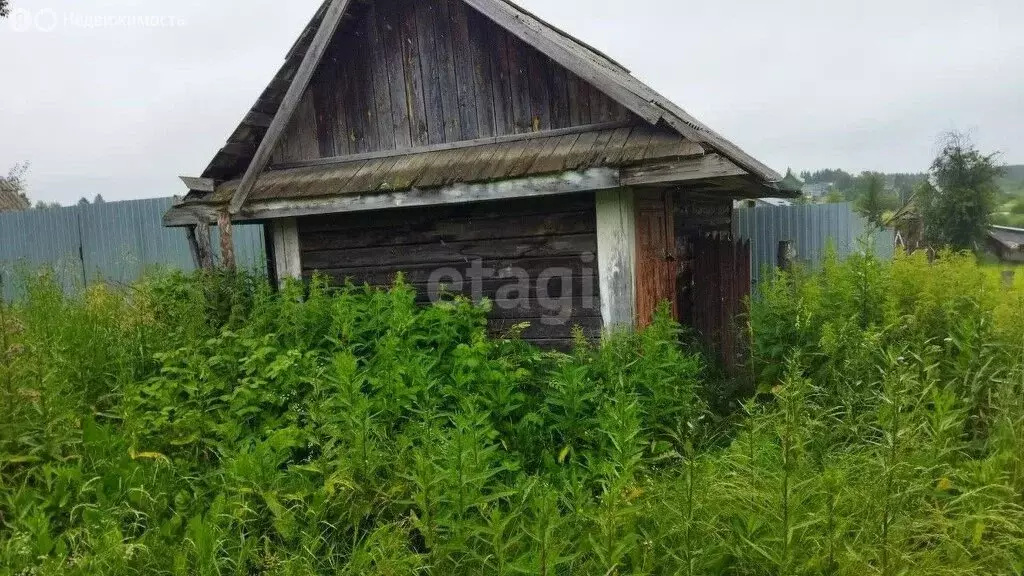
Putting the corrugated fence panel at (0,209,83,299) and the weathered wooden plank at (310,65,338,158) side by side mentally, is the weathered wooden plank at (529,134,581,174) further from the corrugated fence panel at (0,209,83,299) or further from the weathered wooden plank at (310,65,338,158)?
the corrugated fence panel at (0,209,83,299)

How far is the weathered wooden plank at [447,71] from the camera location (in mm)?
5641

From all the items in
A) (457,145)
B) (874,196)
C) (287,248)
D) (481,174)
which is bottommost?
(287,248)

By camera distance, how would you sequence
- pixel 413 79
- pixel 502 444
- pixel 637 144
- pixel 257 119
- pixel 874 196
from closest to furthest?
1. pixel 502 444
2. pixel 637 144
3. pixel 413 79
4. pixel 257 119
5. pixel 874 196

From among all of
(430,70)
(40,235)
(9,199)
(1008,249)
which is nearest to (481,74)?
(430,70)

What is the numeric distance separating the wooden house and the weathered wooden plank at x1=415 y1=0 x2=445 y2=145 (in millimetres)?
13

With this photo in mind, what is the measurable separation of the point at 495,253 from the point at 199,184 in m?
3.19

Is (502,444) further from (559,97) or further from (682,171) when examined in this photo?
(559,97)

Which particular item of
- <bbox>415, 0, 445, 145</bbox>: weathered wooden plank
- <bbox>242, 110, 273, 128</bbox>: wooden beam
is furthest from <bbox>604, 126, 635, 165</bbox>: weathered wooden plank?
<bbox>242, 110, 273, 128</bbox>: wooden beam

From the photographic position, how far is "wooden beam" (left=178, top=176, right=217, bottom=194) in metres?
6.14

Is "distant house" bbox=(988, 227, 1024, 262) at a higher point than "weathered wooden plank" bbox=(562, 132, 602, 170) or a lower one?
lower

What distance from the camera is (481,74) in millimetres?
5543

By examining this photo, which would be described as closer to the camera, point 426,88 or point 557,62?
point 557,62

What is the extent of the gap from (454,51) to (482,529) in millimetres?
4488

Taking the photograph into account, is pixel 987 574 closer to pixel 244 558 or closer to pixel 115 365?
pixel 244 558
